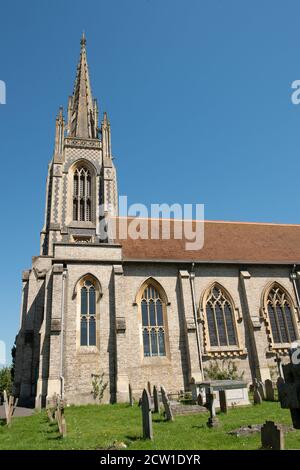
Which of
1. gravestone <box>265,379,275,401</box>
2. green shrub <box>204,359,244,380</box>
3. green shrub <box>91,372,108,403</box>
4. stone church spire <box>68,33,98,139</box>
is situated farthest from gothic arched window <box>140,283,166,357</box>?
stone church spire <box>68,33,98,139</box>

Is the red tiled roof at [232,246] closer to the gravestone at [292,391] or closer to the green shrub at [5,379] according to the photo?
the gravestone at [292,391]

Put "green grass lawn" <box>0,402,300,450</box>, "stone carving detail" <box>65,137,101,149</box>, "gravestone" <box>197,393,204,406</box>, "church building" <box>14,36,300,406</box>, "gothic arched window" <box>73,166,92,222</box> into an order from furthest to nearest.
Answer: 1. "stone carving detail" <box>65,137,101,149</box>
2. "gothic arched window" <box>73,166,92,222</box>
3. "church building" <box>14,36,300,406</box>
4. "gravestone" <box>197,393,204,406</box>
5. "green grass lawn" <box>0,402,300,450</box>

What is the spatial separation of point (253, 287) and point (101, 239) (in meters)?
11.2

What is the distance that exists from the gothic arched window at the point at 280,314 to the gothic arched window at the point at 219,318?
8.08ft

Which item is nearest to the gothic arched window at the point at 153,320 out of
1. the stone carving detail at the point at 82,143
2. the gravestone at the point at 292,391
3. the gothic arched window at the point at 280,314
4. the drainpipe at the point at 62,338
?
the drainpipe at the point at 62,338

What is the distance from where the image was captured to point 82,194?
29.1 metres

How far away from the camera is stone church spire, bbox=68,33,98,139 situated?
33188mm

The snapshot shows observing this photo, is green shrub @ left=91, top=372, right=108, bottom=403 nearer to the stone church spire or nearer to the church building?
the church building

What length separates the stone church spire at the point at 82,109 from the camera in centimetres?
3319

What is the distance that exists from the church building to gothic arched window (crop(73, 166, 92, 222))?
5.16 m

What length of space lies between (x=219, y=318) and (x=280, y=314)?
393 centimetres

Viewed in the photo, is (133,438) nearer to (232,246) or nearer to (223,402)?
(223,402)

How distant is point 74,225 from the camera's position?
26.9m
